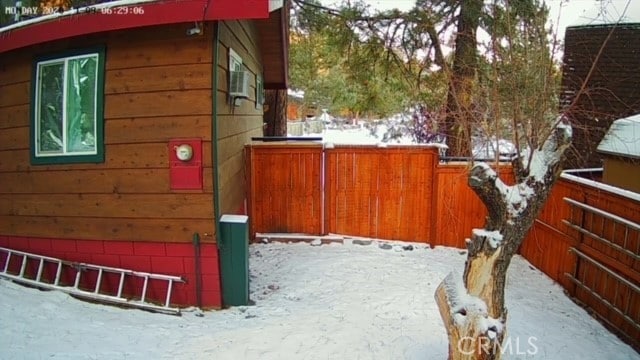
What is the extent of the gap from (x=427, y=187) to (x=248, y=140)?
2652 millimetres

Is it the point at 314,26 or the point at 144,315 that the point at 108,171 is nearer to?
the point at 144,315

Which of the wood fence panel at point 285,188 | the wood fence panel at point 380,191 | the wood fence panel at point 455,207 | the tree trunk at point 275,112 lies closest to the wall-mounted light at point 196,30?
the wood fence panel at point 285,188

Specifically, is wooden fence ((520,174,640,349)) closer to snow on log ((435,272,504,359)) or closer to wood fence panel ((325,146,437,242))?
wood fence panel ((325,146,437,242))

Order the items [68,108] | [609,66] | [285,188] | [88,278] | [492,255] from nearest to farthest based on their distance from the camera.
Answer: [492,255] < [68,108] < [88,278] < [285,188] < [609,66]

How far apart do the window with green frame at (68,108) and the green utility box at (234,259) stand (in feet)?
4.54

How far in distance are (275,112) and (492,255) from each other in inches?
317

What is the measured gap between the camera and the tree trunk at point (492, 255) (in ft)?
8.98

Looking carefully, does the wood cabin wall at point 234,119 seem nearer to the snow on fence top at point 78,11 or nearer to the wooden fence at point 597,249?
the snow on fence top at point 78,11

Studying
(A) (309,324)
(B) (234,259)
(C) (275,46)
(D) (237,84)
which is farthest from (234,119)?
(C) (275,46)

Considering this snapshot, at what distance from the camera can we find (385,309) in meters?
4.12

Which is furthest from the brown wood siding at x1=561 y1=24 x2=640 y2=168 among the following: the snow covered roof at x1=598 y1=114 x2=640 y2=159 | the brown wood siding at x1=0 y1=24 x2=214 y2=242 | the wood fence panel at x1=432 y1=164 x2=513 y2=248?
the brown wood siding at x1=0 y1=24 x2=214 y2=242

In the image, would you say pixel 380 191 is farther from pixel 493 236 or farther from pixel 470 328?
pixel 470 328

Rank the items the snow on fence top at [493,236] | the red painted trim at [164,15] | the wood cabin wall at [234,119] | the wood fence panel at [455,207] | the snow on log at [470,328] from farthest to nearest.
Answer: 1. the wood fence panel at [455,207]
2. the wood cabin wall at [234,119]
3. the red painted trim at [164,15]
4. the snow on fence top at [493,236]
5. the snow on log at [470,328]

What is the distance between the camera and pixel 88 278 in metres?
4.39
